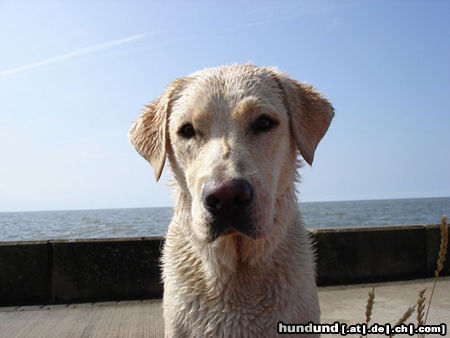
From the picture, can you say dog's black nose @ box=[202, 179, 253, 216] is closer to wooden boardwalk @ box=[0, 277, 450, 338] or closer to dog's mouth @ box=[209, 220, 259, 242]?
dog's mouth @ box=[209, 220, 259, 242]

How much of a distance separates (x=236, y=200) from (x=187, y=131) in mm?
880

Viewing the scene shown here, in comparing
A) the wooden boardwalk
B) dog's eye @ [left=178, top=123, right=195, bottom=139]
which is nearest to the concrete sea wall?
the wooden boardwalk

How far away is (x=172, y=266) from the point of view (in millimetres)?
2711

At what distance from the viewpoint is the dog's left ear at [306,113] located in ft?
9.15

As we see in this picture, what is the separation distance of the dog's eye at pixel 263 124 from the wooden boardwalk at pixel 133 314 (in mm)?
2891

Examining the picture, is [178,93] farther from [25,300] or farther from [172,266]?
[25,300]

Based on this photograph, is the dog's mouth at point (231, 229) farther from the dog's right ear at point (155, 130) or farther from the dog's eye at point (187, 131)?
the dog's right ear at point (155, 130)

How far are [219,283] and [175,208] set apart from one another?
0.70m

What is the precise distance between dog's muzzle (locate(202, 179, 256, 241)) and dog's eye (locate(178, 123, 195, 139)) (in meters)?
0.71

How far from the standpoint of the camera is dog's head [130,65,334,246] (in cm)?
211

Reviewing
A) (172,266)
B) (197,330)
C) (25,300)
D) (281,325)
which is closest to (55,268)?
(25,300)

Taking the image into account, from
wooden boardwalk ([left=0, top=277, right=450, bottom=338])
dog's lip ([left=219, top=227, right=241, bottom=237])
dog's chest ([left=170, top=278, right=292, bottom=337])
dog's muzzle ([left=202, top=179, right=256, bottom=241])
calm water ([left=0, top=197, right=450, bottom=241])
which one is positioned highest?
dog's muzzle ([left=202, top=179, right=256, bottom=241])

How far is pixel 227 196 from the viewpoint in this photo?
79.1 inches

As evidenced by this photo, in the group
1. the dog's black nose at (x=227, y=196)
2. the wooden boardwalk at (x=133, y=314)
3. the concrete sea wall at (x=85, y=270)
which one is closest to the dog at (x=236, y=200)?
the dog's black nose at (x=227, y=196)
